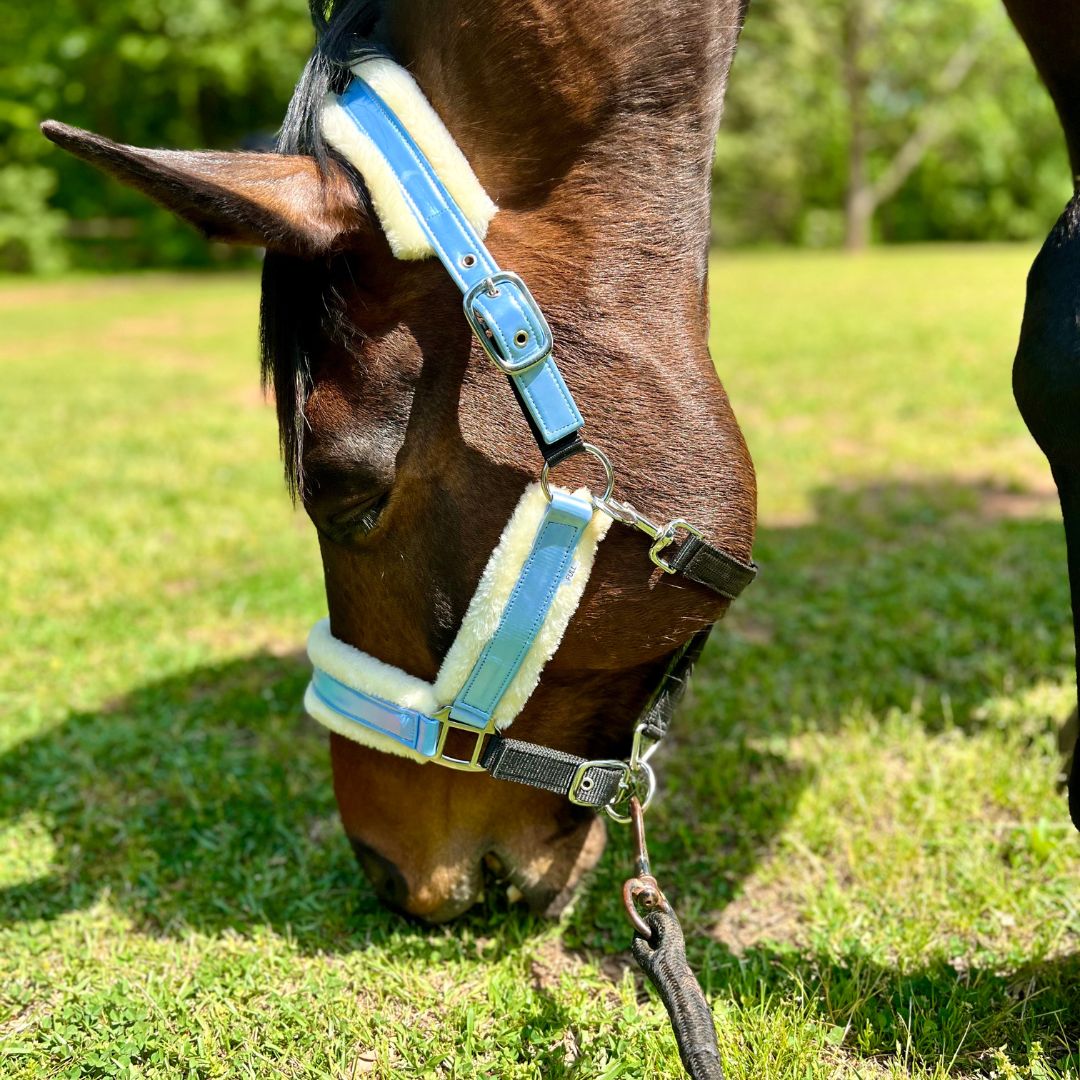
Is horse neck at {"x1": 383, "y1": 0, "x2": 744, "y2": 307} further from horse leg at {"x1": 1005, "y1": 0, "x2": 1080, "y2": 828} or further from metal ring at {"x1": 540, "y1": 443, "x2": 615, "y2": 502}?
horse leg at {"x1": 1005, "y1": 0, "x2": 1080, "y2": 828}

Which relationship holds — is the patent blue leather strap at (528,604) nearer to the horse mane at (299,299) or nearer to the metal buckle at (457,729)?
the metal buckle at (457,729)

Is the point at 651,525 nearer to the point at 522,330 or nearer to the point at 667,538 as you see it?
the point at 667,538

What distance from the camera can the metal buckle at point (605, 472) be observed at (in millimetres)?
1586

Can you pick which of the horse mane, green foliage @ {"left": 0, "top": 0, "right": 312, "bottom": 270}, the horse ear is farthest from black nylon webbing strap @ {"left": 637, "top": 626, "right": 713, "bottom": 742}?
green foliage @ {"left": 0, "top": 0, "right": 312, "bottom": 270}

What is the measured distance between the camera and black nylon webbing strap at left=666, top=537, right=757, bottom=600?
63.9 inches

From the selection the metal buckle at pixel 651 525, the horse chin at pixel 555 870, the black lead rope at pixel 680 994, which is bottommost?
the horse chin at pixel 555 870

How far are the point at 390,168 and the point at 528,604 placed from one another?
701mm

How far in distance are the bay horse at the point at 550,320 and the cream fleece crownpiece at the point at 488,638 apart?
31mm

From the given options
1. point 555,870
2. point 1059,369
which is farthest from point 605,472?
point 555,870

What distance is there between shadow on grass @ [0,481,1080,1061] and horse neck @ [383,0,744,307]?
52.1 inches

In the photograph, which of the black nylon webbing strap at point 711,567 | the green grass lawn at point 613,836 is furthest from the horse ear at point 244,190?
the green grass lawn at point 613,836

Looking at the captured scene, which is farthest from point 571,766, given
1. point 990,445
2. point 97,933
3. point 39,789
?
point 990,445

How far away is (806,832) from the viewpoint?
96.3 inches

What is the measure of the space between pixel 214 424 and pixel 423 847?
6364 mm
